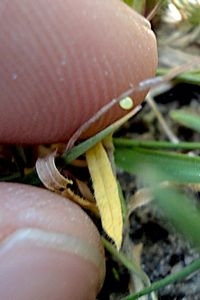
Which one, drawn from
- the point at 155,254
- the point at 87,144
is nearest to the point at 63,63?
the point at 87,144

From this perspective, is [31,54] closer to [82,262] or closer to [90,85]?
[90,85]

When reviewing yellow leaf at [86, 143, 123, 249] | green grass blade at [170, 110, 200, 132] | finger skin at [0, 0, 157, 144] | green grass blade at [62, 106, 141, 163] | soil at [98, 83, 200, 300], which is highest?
finger skin at [0, 0, 157, 144]

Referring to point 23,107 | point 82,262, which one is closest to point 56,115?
point 23,107

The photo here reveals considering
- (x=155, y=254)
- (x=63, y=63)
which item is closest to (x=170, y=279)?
(x=155, y=254)

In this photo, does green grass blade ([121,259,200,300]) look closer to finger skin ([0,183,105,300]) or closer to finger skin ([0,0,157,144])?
finger skin ([0,183,105,300])

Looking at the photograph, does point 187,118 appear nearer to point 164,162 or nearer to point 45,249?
point 164,162

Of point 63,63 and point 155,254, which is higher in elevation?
point 63,63

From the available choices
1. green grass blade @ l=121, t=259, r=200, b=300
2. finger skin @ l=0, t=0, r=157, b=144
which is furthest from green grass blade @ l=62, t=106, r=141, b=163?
green grass blade @ l=121, t=259, r=200, b=300
